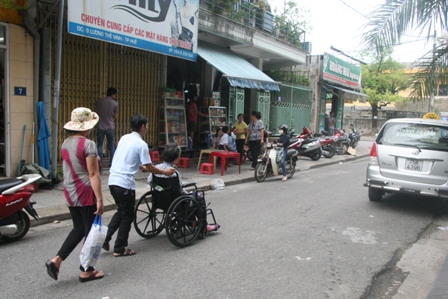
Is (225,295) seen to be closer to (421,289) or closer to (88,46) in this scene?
(421,289)

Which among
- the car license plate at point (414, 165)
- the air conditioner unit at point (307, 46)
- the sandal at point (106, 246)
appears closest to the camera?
the sandal at point (106, 246)

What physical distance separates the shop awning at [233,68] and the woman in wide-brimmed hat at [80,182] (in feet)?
25.6

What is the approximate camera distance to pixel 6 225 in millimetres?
4984

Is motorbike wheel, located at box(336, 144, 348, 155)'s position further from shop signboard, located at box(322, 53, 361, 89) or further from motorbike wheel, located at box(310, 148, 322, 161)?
shop signboard, located at box(322, 53, 361, 89)

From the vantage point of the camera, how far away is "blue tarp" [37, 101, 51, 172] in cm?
780

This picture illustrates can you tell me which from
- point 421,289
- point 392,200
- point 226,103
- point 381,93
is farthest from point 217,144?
point 381,93

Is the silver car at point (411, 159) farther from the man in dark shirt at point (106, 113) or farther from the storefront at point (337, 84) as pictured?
the storefront at point (337, 84)

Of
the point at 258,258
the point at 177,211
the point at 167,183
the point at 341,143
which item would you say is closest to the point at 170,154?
the point at 167,183

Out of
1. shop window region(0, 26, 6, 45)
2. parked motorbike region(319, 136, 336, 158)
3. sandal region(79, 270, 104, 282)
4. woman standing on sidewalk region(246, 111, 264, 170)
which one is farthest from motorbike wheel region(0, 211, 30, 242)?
parked motorbike region(319, 136, 336, 158)

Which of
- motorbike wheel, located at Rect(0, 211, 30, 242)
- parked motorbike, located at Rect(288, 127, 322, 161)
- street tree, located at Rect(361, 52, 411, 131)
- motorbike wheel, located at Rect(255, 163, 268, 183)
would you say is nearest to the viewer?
motorbike wheel, located at Rect(0, 211, 30, 242)

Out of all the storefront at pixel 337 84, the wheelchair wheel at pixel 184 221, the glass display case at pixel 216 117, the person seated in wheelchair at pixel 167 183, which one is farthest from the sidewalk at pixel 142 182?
the storefront at pixel 337 84

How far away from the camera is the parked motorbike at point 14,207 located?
4.89 metres

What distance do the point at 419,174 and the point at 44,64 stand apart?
7475 mm

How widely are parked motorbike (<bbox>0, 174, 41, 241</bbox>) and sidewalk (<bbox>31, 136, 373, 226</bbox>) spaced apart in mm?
785
